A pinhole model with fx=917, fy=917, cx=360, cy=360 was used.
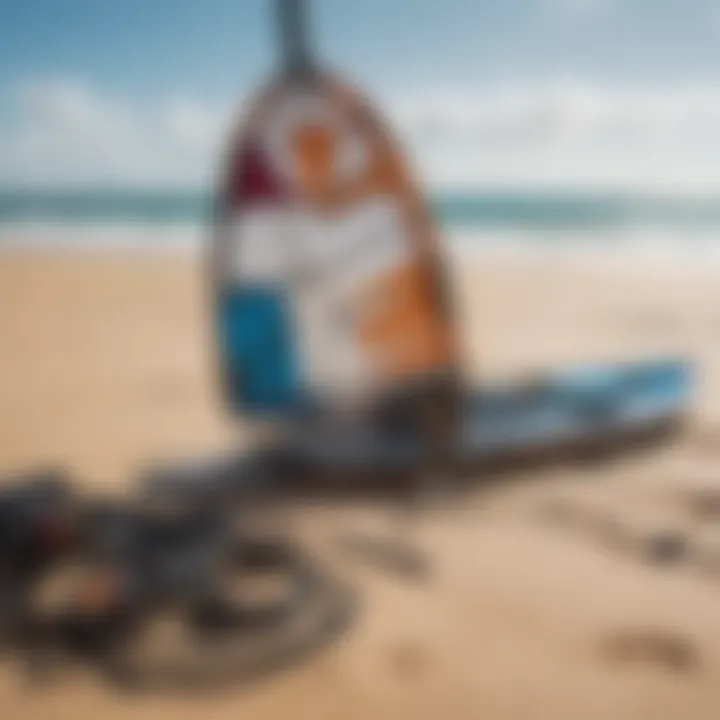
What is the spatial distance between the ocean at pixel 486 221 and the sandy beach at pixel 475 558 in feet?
4.75

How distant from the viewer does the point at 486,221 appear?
7.65 metres

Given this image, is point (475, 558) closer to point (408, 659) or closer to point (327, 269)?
point (408, 659)

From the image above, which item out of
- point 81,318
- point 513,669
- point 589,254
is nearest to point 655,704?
point 513,669

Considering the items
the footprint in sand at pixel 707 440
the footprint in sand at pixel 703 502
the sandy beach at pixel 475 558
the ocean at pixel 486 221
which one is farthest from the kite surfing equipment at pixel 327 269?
the ocean at pixel 486 221

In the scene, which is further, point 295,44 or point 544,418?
point 544,418

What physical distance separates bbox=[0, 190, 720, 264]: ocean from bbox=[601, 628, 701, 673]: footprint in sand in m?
2.69

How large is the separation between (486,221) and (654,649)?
6.74 metres

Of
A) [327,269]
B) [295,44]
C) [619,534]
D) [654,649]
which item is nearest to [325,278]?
[327,269]

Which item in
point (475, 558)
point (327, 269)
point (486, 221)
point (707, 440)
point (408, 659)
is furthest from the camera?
point (486, 221)

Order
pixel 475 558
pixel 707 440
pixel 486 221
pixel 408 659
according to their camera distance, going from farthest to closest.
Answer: pixel 486 221 < pixel 707 440 < pixel 475 558 < pixel 408 659

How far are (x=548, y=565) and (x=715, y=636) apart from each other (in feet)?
0.84

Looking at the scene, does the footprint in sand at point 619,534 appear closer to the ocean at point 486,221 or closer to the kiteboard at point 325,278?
the kiteboard at point 325,278

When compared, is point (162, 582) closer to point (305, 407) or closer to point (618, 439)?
point (305, 407)

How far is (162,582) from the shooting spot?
1.15m
